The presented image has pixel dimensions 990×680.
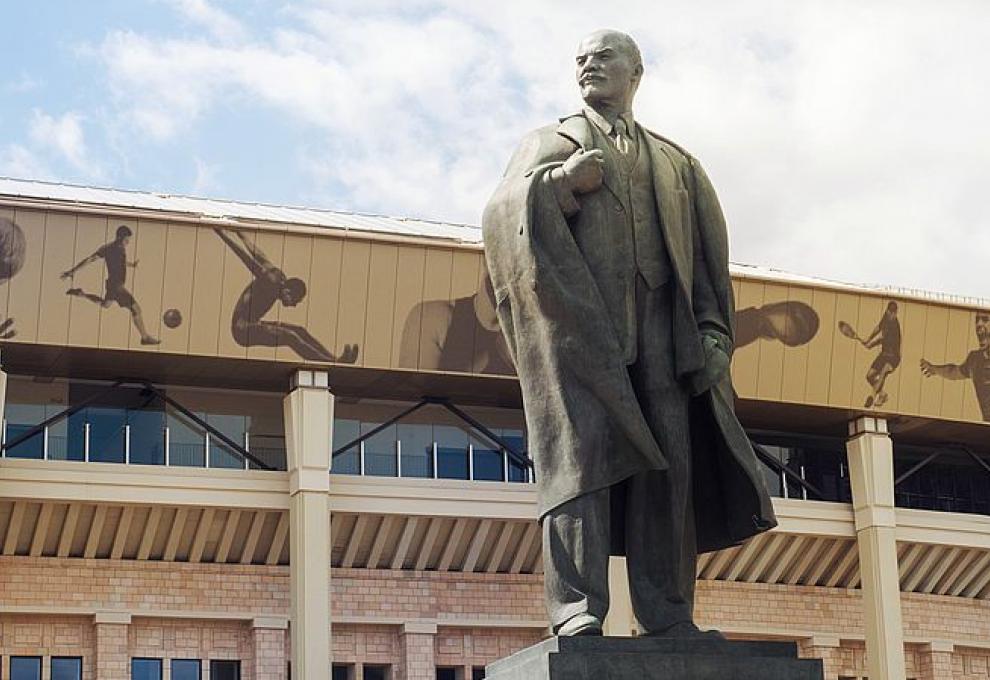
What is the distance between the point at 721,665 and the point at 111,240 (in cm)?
2136

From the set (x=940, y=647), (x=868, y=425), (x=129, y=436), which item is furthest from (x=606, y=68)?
(x=940, y=647)

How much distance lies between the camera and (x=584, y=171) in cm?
659

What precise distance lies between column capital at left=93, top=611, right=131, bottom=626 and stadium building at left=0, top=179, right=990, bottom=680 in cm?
4

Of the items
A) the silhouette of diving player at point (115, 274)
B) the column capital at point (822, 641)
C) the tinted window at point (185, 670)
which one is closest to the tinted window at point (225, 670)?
the tinted window at point (185, 670)

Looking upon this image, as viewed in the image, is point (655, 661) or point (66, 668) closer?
point (655, 661)

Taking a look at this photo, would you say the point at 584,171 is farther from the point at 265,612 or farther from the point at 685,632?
the point at 265,612

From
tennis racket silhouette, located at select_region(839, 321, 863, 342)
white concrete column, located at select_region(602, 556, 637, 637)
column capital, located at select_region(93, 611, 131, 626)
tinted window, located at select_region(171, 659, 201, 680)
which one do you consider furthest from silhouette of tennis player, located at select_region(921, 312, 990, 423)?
column capital, located at select_region(93, 611, 131, 626)

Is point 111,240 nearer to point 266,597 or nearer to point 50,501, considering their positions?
point 50,501

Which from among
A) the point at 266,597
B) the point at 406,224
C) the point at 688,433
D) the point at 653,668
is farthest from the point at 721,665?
the point at 406,224

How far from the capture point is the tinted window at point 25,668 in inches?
1088

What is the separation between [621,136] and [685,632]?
1891mm

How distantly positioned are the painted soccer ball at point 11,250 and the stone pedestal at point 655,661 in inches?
822

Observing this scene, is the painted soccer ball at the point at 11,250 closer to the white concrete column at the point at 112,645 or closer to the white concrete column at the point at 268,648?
the white concrete column at the point at 112,645

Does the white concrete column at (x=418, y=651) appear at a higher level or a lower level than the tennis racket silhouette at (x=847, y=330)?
lower
